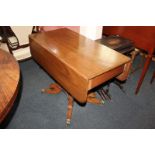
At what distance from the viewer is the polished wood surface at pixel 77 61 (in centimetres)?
123

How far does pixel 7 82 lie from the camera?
854 mm

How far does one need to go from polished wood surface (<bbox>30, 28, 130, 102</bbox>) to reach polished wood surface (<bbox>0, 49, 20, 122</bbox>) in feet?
1.47

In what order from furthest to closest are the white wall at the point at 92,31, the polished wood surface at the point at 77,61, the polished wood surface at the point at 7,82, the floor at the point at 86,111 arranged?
1. the white wall at the point at 92,31
2. the floor at the point at 86,111
3. the polished wood surface at the point at 77,61
4. the polished wood surface at the point at 7,82

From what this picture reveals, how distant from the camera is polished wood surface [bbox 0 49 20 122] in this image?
73 centimetres

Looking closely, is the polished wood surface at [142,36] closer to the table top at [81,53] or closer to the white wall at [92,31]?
the white wall at [92,31]

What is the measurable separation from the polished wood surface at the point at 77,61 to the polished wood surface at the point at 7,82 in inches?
17.7

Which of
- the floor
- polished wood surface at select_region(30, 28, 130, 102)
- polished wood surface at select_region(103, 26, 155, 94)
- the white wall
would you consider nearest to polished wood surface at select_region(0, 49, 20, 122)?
polished wood surface at select_region(30, 28, 130, 102)

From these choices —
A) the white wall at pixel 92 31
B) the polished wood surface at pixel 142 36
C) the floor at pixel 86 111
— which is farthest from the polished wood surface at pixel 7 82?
the polished wood surface at pixel 142 36

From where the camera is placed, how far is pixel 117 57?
1.44 meters

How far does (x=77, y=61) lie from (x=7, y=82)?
65 centimetres

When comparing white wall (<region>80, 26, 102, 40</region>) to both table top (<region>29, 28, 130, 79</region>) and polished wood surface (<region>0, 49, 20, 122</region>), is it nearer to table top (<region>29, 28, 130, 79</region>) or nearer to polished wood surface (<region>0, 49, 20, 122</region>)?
table top (<region>29, 28, 130, 79</region>)

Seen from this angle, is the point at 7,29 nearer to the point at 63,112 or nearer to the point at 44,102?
the point at 44,102
